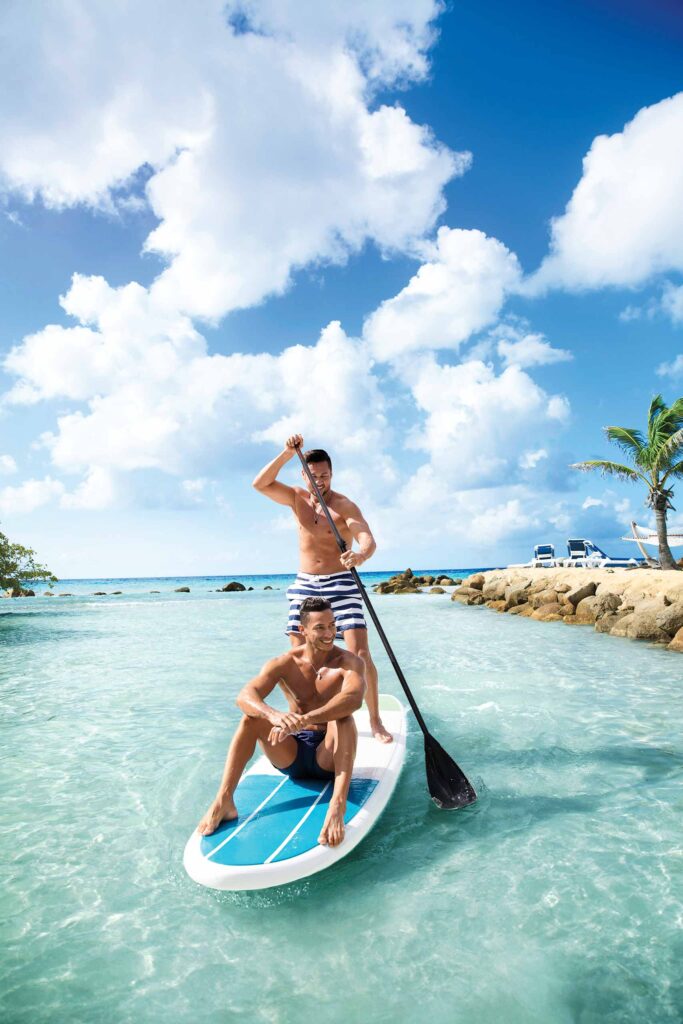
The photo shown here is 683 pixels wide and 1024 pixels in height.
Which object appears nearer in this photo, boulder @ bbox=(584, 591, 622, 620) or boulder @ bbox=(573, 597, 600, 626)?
boulder @ bbox=(584, 591, 622, 620)

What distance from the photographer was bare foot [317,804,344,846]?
122 inches

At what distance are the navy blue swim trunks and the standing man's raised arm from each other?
2.00 m

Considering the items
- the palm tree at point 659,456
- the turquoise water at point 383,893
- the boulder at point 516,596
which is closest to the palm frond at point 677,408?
the palm tree at point 659,456

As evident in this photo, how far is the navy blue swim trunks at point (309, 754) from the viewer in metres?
3.78

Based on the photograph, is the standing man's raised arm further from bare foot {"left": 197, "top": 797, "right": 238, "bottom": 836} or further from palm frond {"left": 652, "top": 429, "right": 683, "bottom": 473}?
palm frond {"left": 652, "top": 429, "right": 683, "bottom": 473}

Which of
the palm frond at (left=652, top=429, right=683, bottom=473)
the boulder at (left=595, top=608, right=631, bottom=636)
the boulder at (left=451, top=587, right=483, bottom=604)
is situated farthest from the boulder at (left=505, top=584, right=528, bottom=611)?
the palm frond at (left=652, top=429, right=683, bottom=473)

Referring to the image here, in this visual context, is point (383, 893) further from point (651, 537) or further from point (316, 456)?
point (651, 537)

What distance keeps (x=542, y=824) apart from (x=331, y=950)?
1.98 metres

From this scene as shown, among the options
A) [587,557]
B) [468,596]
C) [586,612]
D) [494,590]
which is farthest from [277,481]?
[587,557]

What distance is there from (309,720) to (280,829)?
2.03ft

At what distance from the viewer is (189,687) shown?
9.28 metres

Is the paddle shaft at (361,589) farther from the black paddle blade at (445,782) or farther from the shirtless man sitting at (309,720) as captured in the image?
the shirtless man sitting at (309,720)

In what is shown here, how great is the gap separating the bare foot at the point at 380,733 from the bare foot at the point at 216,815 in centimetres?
171

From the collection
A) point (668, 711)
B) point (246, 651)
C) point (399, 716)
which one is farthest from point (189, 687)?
point (668, 711)
